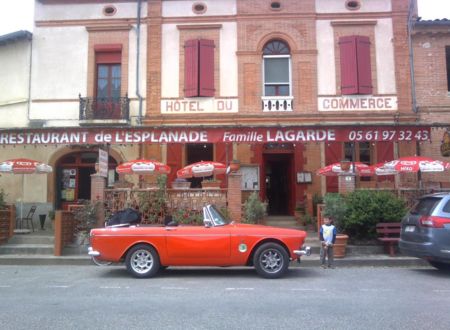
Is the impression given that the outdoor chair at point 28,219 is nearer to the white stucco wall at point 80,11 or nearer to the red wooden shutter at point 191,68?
the red wooden shutter at point 191,68

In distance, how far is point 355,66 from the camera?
18.3 meters

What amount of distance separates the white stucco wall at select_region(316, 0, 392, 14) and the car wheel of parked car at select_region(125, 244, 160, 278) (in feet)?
43.5

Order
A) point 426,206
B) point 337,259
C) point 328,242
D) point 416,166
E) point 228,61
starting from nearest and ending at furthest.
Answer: point 426,206 → point 328,242 → point 337,259 → point 416,166 → point 228,61

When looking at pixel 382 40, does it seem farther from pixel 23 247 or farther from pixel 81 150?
pixel 23 247

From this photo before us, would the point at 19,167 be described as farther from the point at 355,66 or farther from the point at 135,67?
the point at 355,66

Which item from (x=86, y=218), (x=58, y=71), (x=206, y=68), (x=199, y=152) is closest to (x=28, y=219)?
(x=86, y=218)

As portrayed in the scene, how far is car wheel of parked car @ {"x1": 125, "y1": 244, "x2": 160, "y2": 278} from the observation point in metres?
9.69

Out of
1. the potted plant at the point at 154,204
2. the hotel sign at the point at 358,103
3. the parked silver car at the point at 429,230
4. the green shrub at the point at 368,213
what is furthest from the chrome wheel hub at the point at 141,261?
the hotel sign at the point at 358,103

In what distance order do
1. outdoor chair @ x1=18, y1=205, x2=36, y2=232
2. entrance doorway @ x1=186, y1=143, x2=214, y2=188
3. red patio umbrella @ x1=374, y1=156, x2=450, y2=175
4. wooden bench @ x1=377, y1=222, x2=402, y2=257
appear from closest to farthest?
wooden bench @ x1=377, y1=222, x2=402, y2=257, red patio umbrella @ x1=374, y1=156, x2=450, y2=175, outdoor chair @ x1=18, y1=205, x2=36, y2=232, entrance doorway @ x1=186, y1=143, x2=214, y2=188

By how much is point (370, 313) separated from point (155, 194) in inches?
344

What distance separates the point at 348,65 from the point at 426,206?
30.9 feet

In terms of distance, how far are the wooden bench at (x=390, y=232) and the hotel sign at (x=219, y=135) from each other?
338cm

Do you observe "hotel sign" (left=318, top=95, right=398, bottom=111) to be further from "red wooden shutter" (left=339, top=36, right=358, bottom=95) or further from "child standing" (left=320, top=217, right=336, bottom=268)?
"child standing" (left=320, top=217, right=336, bottom=268)

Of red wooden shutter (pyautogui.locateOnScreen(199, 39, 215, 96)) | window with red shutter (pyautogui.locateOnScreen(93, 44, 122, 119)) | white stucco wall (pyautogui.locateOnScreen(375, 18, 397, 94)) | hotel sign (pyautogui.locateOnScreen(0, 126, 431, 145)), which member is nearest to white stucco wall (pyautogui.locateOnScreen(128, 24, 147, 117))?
window with red shutter (pyautogui.locateOnScreen(93, 44, 122, 119))
